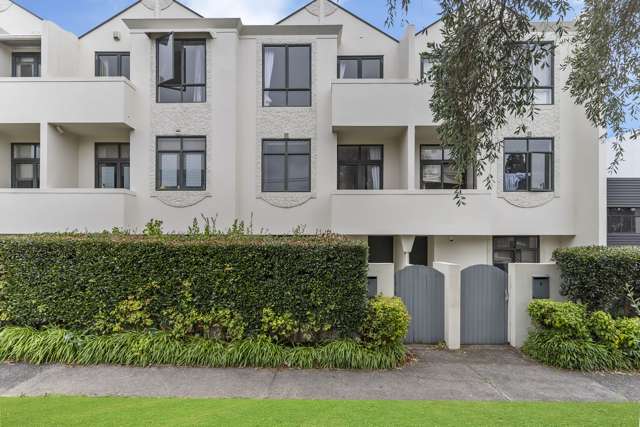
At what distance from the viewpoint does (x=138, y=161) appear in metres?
10.7

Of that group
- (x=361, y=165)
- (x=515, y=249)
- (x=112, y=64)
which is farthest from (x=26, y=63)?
(x=515, y=249)

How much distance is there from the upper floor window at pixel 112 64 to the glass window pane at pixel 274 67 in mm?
4824

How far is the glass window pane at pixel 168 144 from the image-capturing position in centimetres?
1087

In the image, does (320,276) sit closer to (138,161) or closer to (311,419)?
(311,419)

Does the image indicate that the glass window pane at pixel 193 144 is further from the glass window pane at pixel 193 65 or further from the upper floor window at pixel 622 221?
the upper floor window at pixel 622 221

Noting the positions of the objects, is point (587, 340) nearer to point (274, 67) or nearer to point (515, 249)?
point (515, 249)

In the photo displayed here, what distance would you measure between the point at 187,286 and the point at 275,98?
716 centimetres

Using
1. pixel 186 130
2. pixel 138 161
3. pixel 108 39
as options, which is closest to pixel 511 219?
pixel 186 130

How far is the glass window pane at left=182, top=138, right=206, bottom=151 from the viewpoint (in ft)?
35.6

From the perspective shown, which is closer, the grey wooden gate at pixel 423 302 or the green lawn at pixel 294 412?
the green lawn at pixel 294 412

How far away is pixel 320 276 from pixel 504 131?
8.39 metres

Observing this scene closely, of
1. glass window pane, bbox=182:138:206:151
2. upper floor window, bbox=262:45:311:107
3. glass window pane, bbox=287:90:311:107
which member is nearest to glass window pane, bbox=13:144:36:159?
glass window pane, bbox=182:138:206:151

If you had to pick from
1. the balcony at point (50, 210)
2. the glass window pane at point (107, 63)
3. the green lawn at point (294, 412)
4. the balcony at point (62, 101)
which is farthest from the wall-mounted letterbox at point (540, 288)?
→ the glass window pane at point (107, 63)

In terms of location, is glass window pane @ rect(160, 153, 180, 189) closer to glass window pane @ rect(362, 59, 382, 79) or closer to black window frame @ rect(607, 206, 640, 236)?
glass window pane @ rect(362, 59, 382, 79)
